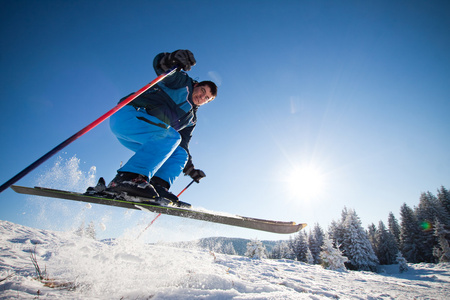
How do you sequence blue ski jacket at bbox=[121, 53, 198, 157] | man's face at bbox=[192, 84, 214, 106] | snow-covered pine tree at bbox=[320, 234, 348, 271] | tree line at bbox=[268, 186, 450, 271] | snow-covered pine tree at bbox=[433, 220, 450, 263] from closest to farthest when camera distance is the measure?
blue ski jacket at bbox=[121, 53, 198, 157], man's face at bbox=[192, 84, 214, 106], snow-covered pine tree at bbox=[320, 234, 348, 271], snow-covered pine tree at bbox=[433, 220, 450, 263], tree line at bbox=[268, 186, 450, 271]

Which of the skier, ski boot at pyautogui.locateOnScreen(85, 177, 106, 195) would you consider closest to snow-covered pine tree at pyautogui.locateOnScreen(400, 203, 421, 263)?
the skier

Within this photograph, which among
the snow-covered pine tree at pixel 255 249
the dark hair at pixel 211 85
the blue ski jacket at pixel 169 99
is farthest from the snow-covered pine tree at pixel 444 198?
the blue ski jacket at pixel 169 99

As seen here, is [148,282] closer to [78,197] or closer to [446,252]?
[78,197]

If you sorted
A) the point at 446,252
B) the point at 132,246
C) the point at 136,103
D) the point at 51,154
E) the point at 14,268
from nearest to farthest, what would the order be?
the point at 51,154 → the point at 14,268 → the point at 136,103 → the point at 132,246 → the point at 446,252

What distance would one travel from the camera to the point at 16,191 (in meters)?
2.71

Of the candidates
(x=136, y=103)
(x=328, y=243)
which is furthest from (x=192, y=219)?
(x=328, y=243)

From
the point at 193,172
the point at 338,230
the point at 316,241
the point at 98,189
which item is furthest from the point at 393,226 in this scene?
the point at 98,189

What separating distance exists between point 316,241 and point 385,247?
11378 mm

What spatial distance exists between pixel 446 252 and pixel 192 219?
3158cm

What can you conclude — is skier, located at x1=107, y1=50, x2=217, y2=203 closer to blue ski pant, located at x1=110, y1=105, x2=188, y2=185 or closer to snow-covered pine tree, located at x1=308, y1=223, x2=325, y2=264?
blue ski pant, located at x1=110, y1=105, x2=188, y2=185

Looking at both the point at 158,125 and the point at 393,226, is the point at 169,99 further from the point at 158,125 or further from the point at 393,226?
the point at 393,226

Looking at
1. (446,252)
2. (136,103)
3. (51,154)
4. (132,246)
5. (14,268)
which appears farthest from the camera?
(446,252)

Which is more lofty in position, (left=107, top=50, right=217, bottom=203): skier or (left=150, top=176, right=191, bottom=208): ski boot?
(left=107, top=50, right=217, bottom=203): skier

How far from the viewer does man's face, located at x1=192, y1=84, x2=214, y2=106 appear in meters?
3.06
